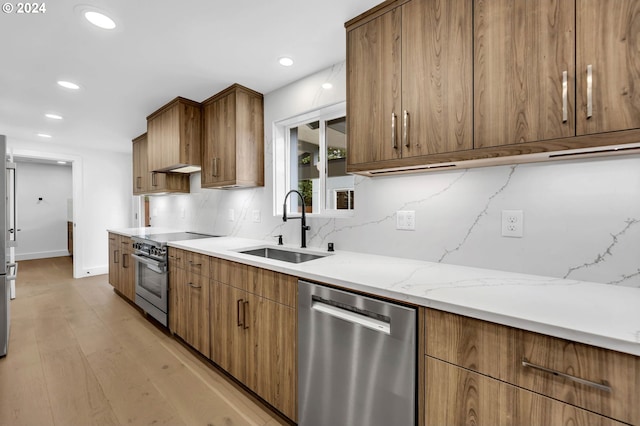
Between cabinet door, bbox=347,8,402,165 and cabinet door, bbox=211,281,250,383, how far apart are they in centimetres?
118

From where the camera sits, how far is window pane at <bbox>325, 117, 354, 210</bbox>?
7.23 feet

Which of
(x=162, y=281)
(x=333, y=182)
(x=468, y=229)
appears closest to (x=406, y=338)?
(x=468, y=229)

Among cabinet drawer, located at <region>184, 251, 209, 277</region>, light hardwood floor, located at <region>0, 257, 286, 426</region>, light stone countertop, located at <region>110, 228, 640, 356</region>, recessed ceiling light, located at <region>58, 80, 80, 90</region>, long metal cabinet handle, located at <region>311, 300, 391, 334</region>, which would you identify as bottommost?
light hardwood floor, located at <region>0, 257, 286, 426</region>

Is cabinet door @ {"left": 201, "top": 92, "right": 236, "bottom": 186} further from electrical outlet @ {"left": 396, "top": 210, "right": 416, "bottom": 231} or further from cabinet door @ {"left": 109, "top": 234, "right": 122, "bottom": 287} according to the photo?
cabinet door @ {"left": 109, "top": 234, "right": 122, "bottom": 287}

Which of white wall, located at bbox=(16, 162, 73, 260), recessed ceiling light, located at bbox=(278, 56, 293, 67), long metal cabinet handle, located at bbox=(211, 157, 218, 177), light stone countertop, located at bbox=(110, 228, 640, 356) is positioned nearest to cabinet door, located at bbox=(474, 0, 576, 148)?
light stone countertop, located at bbox=(110, 228, 640, 356)

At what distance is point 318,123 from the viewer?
→ 7.89 feet

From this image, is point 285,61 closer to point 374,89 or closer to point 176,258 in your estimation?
point 374,89

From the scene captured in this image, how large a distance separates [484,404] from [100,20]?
103 inches

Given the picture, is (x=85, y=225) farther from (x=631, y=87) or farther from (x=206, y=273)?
(x=631, y=87)

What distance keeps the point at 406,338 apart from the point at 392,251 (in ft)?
2.57

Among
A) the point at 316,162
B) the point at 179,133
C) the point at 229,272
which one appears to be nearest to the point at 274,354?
the point at 229,272

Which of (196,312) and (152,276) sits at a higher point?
(152,276)

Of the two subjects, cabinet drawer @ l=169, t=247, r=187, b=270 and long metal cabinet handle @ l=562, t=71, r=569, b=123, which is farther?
cabinet drawer @ l=169, t=247, r=187, b=270

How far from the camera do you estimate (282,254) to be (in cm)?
231
